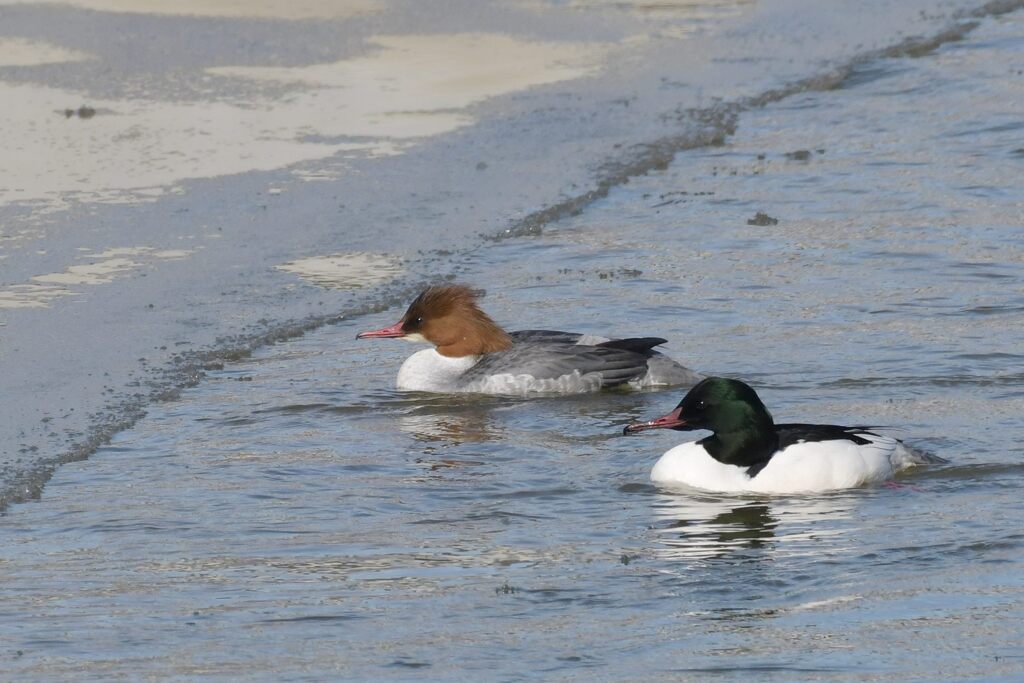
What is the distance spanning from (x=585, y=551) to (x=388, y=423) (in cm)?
250

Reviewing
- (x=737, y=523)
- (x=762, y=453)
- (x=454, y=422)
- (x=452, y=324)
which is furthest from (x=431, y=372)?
(x=737, y=523)

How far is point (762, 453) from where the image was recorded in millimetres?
8297

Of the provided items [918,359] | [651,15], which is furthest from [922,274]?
[651,15]

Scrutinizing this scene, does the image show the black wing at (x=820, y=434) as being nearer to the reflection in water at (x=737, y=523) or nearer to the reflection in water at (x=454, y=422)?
the reflection in water at (x=737, y=523)

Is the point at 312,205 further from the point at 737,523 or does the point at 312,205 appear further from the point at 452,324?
the point at 737,523

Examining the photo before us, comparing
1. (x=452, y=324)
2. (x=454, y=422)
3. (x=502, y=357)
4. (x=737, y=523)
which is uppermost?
(x=452, y=324)

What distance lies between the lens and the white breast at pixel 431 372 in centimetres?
1005

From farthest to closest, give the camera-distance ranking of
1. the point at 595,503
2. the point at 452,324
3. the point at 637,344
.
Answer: the point at 452,324 → the point at 637,344 → the point at 595,503

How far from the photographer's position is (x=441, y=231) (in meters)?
12.5

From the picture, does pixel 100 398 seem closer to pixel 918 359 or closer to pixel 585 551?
pixel 585 551

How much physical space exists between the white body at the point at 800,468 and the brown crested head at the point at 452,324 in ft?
7.38

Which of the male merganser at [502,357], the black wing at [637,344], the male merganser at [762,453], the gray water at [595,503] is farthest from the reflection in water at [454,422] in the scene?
the male merganser at [762,453]

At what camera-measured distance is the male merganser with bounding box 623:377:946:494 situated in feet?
26.7

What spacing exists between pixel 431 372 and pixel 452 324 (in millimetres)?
343
